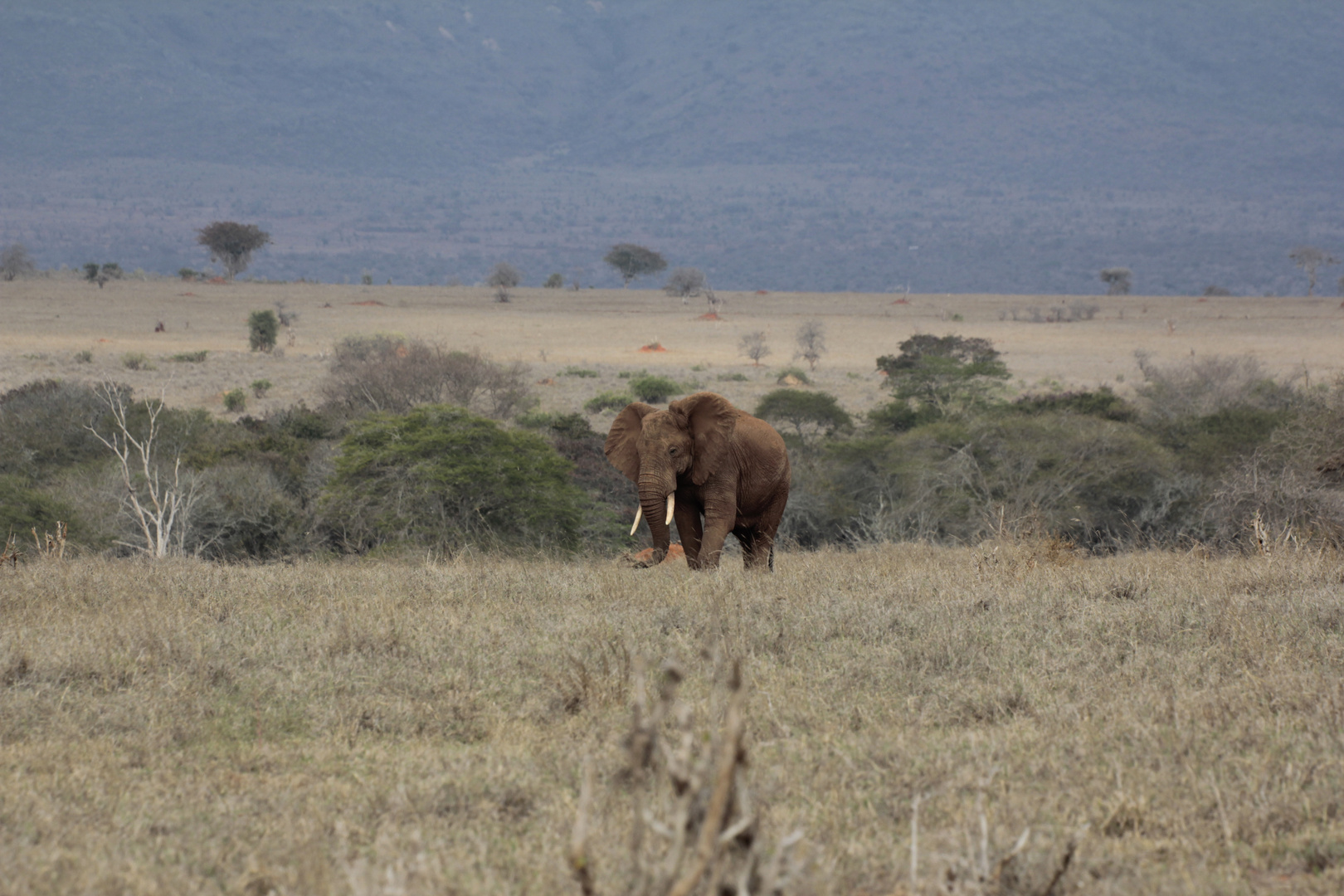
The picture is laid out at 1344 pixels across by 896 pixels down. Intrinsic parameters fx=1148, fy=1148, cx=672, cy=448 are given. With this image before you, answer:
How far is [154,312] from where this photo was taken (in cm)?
6425

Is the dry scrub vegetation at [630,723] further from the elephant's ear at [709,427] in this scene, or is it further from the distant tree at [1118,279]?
the distant tree at [1118,279]

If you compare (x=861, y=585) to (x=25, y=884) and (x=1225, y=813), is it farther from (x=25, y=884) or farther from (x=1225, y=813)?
(x=25, y=884)

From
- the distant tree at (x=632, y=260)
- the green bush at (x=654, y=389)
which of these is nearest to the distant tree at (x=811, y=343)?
the green bush at (x=654, y=389)

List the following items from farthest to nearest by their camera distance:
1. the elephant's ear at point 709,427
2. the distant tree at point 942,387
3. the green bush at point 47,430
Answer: the distant tree at point 942,387 → the green bush at point 47,430 → the elephant's ear at point 709,427

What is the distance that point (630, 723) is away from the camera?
16.6 ft

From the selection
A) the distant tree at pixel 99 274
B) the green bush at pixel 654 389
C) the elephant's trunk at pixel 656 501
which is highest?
the distant tree at pixel 99 274

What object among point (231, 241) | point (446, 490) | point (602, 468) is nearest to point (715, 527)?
point (446, 490)

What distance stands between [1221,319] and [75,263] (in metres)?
186

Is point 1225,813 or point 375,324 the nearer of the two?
point 1225,813

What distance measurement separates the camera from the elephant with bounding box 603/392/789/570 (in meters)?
9.44

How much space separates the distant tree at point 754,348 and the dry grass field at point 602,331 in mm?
792

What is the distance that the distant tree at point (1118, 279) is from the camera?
11362 cm

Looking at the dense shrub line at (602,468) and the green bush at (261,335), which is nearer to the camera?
the dense shrub line at (602,468)

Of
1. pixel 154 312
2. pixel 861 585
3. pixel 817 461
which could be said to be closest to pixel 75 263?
pixel 154 312
